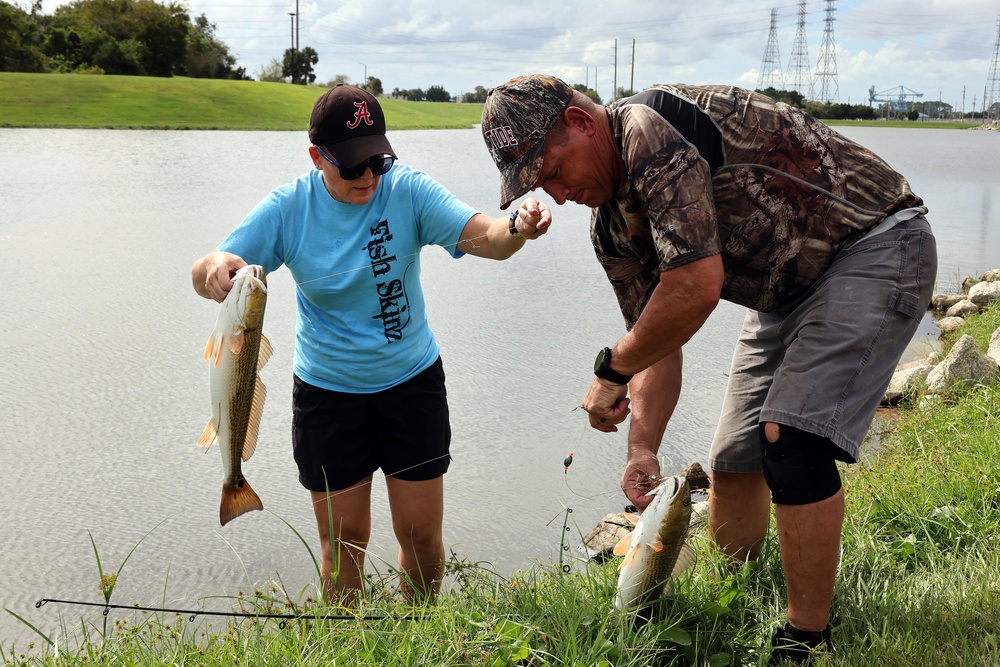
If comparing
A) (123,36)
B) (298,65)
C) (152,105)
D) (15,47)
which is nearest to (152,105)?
(152,105)

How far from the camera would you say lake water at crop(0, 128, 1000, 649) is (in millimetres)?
4391

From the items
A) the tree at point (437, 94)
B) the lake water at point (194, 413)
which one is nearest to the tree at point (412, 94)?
the tree at point (437, 94)

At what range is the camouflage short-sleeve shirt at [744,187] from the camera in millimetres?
2531

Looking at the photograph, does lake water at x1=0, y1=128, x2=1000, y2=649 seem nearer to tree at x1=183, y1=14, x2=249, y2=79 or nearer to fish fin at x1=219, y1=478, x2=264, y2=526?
fish fin at x1=219, y1=478, x2=264, y2=526

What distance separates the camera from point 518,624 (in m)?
2.83

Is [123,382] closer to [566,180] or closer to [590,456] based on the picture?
[590,456]

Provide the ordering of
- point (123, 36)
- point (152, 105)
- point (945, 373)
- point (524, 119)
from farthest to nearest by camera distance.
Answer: point (123, 36) → point (152, 105) → point (945, 373) → point (524, 119)

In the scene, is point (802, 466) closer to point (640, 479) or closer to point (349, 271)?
point (640, 479)

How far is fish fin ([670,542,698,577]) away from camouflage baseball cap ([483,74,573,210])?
4.71 ft

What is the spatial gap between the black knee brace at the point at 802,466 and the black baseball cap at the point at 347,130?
1.79 m

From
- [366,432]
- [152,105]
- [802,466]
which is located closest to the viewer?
[802,466]

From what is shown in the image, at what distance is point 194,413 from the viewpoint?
19.6ft

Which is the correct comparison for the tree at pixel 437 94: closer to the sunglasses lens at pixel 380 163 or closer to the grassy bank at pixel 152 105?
the grassy bank at pixel 152 105

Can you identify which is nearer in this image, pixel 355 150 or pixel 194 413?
pixel 355 150
